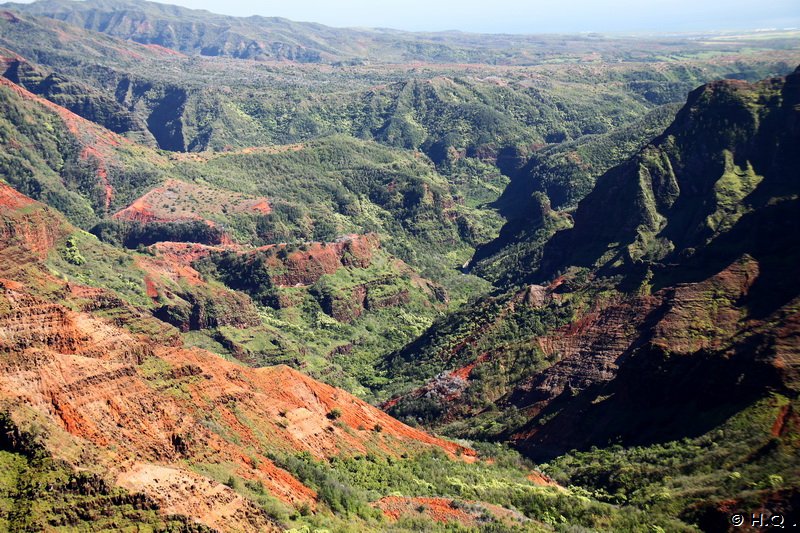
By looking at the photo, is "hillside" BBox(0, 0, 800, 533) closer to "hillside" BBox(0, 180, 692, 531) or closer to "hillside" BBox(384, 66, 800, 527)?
"hillside" BBox(0, 180, 692, 531)

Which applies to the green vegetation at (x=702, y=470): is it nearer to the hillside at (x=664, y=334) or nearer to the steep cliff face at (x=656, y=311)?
the hillside at (x=664, y=334)

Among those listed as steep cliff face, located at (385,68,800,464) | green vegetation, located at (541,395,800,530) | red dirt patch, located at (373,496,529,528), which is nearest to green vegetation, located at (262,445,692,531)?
red dirt patch, located at (373,496,529,528)

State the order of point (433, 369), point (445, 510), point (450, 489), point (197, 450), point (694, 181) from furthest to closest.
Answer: point (694, 181) < point (433, 369) < point (450, 489) < point (445, 510) < point (197, 450)

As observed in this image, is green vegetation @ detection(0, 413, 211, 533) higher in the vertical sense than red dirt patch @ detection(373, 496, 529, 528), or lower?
higher

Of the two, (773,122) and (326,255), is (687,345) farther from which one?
(326,255)

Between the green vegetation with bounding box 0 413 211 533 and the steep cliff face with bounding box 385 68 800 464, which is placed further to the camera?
the steep cliff face with bounding box 385 68 800 464

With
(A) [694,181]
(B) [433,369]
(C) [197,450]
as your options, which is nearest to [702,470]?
(C) [197,450]

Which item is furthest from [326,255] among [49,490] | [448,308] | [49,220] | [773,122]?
[49,490]

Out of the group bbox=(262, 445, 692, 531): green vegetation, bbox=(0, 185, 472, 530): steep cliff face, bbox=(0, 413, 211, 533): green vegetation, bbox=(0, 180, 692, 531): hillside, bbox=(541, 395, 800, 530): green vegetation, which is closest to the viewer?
bbox=(0, 413, 211, 533): green vegetation

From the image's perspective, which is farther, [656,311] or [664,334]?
[656,311]

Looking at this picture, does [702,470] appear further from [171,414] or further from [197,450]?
[171,414]

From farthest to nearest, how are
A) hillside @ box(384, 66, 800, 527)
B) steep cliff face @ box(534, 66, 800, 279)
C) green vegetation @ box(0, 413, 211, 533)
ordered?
steep cliff face @ box(534, 66, 800, 279), hillside @ box(384, 66, 800, 527), green vegetation @ box(0, 413, 211, 533)
